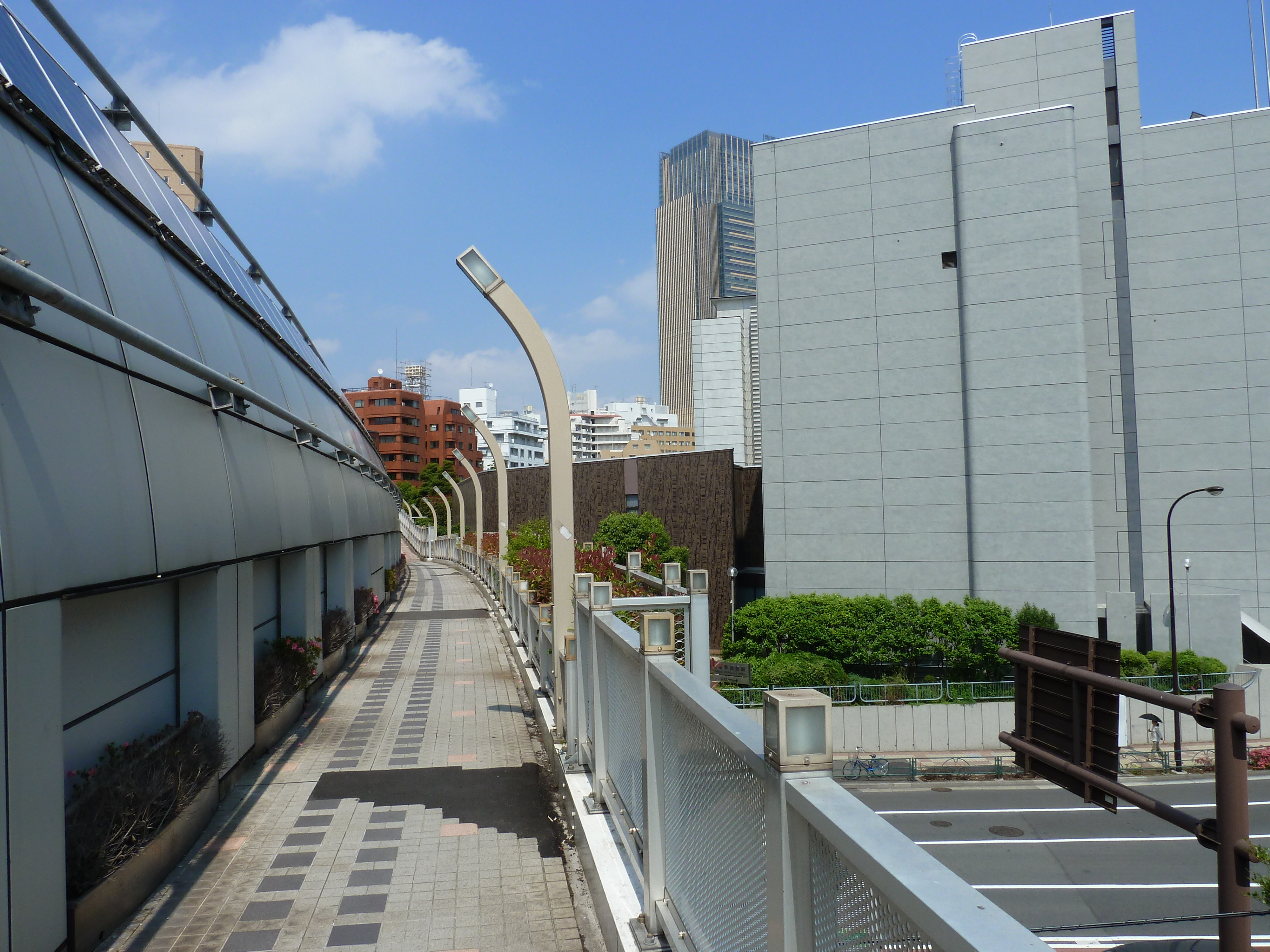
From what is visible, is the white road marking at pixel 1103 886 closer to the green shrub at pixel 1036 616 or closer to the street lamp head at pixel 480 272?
A: the green shrub at pixel 1036 616

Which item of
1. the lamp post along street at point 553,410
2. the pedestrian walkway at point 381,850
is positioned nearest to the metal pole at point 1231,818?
the pedestrian walkway at point 381,850

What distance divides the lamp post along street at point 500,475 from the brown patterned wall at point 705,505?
47.0 ft

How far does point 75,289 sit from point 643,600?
4.90m

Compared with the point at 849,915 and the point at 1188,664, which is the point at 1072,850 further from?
the point at 849,915

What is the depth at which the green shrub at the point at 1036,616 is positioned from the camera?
92.4ft

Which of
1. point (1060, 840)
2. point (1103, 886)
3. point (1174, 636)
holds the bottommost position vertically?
point (1060, 840)

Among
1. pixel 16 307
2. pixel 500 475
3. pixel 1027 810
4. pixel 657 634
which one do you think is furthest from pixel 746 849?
pixel 1027 810

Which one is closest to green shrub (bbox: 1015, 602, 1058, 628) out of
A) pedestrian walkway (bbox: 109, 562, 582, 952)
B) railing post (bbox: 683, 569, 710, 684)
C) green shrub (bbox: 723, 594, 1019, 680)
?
green shrub (bbox: 723, 594, 1019, 680)

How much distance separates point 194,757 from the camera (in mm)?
6566

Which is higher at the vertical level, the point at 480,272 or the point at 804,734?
the point at 480,272

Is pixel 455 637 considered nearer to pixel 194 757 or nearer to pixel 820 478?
pixel 194 757

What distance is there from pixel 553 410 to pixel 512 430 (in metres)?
134

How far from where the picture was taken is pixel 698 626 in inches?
313

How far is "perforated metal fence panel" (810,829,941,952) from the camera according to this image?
1.59 metres
